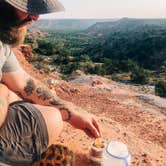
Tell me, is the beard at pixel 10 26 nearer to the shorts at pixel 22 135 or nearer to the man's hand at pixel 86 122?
the shorts at pixel 22 135

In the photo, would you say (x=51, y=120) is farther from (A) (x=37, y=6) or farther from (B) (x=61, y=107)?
(A) (x=37, y=6)

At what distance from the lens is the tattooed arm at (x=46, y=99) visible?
2320 millimetres

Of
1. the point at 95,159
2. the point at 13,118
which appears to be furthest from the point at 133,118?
the point at 13,118

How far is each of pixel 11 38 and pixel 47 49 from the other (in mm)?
53475

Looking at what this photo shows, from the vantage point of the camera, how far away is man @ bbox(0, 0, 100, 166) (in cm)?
191

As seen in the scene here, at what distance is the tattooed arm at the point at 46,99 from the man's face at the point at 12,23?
0.34 metres

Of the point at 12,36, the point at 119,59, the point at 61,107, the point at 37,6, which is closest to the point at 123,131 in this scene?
the point at 61,107

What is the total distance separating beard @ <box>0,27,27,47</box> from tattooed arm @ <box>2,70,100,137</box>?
0.30 m

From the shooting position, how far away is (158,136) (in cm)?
489

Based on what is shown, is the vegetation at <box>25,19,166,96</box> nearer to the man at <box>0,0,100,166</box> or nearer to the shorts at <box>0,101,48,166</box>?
the man at <box>0,0,100,166</box>

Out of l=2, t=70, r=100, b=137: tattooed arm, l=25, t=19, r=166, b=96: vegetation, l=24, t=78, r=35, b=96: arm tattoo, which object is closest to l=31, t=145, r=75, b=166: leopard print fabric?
l=2, t=70, r=100, b=137: tattooed arm

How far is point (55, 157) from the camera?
2289 millimetres

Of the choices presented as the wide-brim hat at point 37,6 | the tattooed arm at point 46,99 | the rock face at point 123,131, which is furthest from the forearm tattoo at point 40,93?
the wide-brim hat at point 37,6

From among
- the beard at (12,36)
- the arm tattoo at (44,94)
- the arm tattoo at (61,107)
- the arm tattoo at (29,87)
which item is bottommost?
the arm tattoo at (61,107)
